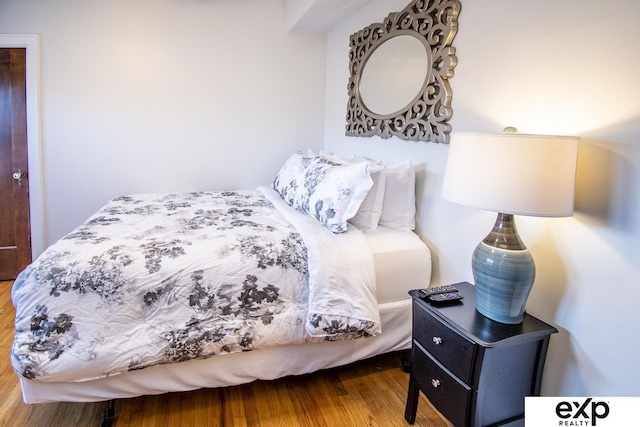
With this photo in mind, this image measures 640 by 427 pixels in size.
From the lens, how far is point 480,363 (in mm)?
1260

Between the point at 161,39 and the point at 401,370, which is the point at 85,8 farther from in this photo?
the point at 401,370

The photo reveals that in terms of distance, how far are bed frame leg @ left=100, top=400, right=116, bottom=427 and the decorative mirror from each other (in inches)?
77.8

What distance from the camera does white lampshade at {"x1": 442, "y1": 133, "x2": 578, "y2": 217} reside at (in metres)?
1.16

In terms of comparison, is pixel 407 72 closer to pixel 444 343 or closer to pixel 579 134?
pixel 579 134

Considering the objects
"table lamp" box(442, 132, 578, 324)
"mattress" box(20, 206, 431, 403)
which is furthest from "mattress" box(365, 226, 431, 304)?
"table lamp" box(442, 132, 578, 324)

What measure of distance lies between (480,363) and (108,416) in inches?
59.8

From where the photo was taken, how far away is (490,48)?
1648 millimetres

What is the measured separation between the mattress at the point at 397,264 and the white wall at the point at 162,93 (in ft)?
6.15

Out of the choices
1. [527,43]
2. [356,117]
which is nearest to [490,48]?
[527,43]

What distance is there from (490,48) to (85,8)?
3043 mm

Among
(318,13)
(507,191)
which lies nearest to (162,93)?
(318,13)

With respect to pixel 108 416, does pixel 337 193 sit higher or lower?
higher

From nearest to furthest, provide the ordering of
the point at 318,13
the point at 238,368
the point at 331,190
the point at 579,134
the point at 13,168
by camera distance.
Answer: the point at 579,134, the point at 238,368, the point at 331,190, the point at 318,13, the point at 13,168

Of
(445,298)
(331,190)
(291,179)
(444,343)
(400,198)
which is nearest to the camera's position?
(444,343)
